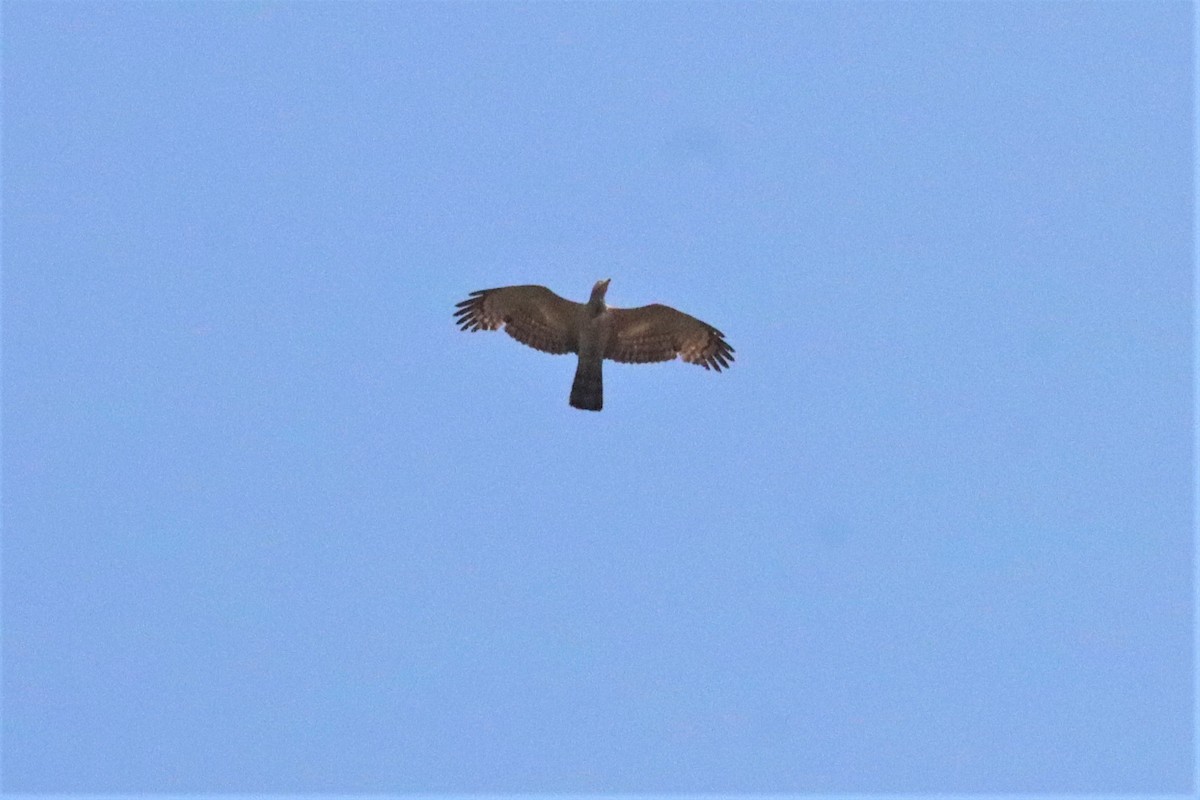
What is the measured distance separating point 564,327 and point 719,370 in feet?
7.10

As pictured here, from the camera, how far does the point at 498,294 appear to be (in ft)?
72.7

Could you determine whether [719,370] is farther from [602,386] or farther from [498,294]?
[498,294]

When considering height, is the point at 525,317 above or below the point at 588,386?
above

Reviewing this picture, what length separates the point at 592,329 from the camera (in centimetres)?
2177

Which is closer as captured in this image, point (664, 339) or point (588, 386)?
point (588, 386)

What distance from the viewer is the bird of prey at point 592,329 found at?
21734 mm

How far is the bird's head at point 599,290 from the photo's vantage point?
2155 cm

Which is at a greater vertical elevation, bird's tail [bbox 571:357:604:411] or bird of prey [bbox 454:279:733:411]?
bird of prey [bbox 454:279:733:411]

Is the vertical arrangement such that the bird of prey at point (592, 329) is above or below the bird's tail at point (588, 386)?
above

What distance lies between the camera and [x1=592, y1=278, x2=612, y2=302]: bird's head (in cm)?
2155

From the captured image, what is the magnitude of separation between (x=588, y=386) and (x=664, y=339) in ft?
4.52

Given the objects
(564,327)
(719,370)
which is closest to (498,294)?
(564,327)

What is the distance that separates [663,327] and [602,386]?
120cm

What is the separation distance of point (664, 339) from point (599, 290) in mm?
1343
